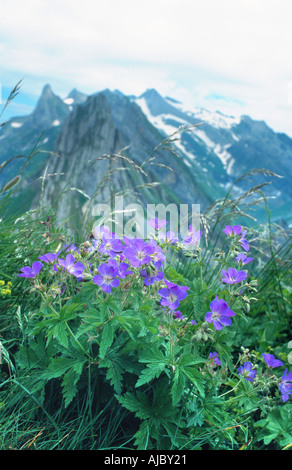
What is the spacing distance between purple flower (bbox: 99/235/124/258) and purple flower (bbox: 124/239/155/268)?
10cm

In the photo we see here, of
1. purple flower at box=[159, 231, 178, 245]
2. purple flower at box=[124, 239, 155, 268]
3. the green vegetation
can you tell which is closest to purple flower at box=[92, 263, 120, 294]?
the green vegetation

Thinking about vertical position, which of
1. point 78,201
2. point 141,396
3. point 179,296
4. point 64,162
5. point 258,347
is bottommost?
point 78,201

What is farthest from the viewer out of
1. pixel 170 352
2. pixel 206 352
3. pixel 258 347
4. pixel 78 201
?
pixel 78 201

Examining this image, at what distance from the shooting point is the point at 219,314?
231 cm

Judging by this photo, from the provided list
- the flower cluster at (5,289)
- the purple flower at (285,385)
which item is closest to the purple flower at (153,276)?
the flower cluster at (5,289)

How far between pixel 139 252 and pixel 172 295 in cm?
31

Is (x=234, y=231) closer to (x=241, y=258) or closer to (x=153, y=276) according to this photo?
(x=241, y=258)

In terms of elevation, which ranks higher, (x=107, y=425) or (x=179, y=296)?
(x=179, y=296)

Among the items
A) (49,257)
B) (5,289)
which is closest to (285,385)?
(49,257)

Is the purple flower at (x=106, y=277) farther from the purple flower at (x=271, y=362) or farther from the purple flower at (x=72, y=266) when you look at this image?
the purple flower at (x=271, y=362)

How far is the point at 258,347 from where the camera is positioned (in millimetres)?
3754
